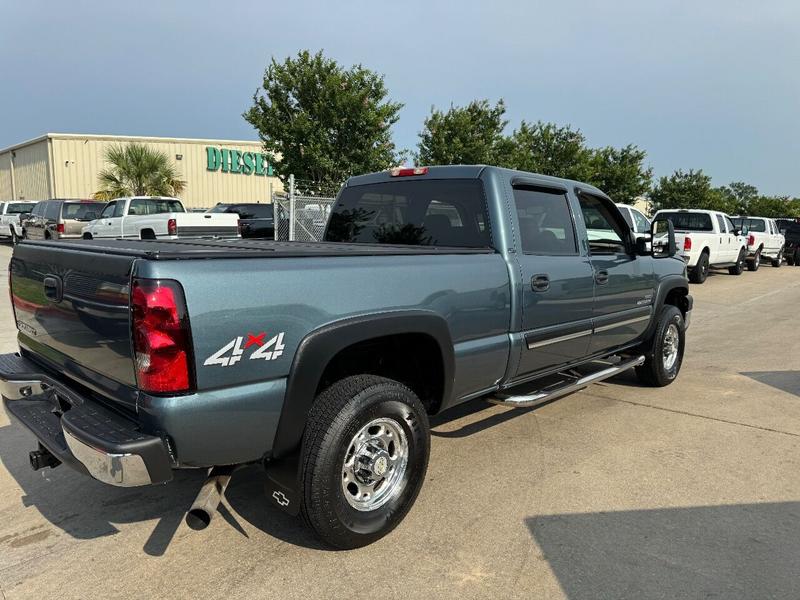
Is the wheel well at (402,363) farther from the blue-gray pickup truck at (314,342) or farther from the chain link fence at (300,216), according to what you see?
the chain link fence at (300,216)

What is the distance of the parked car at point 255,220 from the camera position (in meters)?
19.2

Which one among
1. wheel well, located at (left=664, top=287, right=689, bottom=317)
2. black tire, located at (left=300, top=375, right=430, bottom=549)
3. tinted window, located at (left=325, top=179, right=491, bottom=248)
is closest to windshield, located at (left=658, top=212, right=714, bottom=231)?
wheel well, located at (left=664, top=287, right=689, bottom=317)

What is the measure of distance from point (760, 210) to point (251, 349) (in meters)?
64.1

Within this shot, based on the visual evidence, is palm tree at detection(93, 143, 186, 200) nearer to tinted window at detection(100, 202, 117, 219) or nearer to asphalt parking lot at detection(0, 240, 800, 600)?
tinted window at detection(100, 202, 117, 219)

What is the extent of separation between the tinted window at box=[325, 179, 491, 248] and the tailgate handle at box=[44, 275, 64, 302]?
2.21 meters

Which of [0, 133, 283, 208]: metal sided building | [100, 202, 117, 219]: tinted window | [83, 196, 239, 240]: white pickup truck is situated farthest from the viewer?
[0, 133, 283, 208]: metal sided building

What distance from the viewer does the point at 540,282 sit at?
152 inches

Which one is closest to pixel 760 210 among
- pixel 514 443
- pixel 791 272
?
pixel 791 272

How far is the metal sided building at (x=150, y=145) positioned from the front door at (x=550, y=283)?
30221 mm

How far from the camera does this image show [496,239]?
373cm

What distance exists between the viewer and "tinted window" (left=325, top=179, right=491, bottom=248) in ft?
12.9

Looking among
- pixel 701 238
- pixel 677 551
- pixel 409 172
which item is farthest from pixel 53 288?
pixel 701 238

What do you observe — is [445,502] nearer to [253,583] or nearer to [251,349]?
[253,583]

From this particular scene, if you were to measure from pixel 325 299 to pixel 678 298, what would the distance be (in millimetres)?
4751
